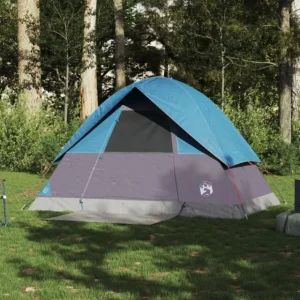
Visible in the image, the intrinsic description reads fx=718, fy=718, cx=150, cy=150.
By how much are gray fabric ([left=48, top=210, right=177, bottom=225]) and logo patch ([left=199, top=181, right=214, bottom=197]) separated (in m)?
0.55

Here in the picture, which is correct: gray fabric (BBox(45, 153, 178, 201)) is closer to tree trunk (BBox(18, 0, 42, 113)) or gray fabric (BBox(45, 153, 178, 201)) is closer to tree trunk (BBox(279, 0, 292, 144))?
tree trunk (BBox(279, 0, 292, 144))

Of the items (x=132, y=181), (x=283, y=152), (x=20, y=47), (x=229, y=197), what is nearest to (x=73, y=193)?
(x=132, y=181)

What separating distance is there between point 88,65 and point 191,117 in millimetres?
12969

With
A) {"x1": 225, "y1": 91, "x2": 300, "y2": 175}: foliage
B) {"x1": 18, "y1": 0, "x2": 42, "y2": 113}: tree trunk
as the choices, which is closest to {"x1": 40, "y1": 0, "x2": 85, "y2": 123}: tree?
{"x1": 18, "y1": 0, "x2": 42, "y2": 113}: tree trunk

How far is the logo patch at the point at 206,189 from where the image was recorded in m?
10.7

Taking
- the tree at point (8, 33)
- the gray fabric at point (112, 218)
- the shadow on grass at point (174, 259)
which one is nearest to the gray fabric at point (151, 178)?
the gray fabric at point (112, 218)

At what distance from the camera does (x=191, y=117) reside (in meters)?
11.0

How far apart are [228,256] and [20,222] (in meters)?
3.65

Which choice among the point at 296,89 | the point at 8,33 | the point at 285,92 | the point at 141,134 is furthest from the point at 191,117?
the point at 8,33

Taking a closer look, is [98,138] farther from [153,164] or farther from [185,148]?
[185,148]

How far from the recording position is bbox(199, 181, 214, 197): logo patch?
35.1 ft

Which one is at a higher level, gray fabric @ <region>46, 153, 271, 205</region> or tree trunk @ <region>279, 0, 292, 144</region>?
tree trunk @ <region>279, 0, 292, 144</region>

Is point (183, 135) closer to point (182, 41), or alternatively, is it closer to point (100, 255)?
point (100, 255)

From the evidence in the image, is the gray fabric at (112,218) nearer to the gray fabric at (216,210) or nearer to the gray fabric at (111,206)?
the gray fabric at (111,206)
